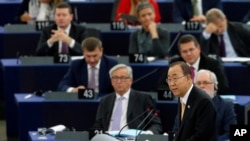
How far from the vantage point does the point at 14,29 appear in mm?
10078

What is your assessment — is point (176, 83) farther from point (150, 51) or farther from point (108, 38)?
point (108, 38)

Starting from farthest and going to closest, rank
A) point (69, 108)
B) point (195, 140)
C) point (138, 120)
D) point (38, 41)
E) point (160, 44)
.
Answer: point (38, 41) → point (160, 44) → point (69, 108) → point (138, 120) → point (195, 140)

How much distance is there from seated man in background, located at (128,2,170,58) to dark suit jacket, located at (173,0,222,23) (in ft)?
3.51

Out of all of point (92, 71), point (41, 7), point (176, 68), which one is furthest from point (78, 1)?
point (176, 68)

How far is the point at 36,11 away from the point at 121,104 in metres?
3.11

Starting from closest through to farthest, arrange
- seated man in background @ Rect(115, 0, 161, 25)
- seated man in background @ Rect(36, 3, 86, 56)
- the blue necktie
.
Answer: the blue necktie
seated man in background @ Rect(36, 3, 86, 56)
seated man in background @ Rect(115, 0, 161, 25)

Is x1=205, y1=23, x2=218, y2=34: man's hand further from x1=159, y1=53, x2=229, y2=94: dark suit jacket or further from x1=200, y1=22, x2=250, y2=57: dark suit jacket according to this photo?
x1=159, y1=53, x2=229, y2=94: dark suit jacket

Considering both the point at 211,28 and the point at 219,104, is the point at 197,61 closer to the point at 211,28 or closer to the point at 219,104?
the point at 211,28

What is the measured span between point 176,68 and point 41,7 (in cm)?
479

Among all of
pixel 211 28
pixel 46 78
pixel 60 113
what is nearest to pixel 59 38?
pixel 46 78

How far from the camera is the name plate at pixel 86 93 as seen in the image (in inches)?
327

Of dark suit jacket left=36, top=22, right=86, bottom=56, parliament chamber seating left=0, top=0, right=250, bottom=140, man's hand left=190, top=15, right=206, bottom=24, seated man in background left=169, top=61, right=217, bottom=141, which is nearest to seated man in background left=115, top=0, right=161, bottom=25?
parliament chamber seating left=0, top=0, right=250, bottom=140

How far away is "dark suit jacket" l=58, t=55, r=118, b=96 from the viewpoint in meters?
8.77

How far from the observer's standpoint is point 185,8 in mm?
10680
